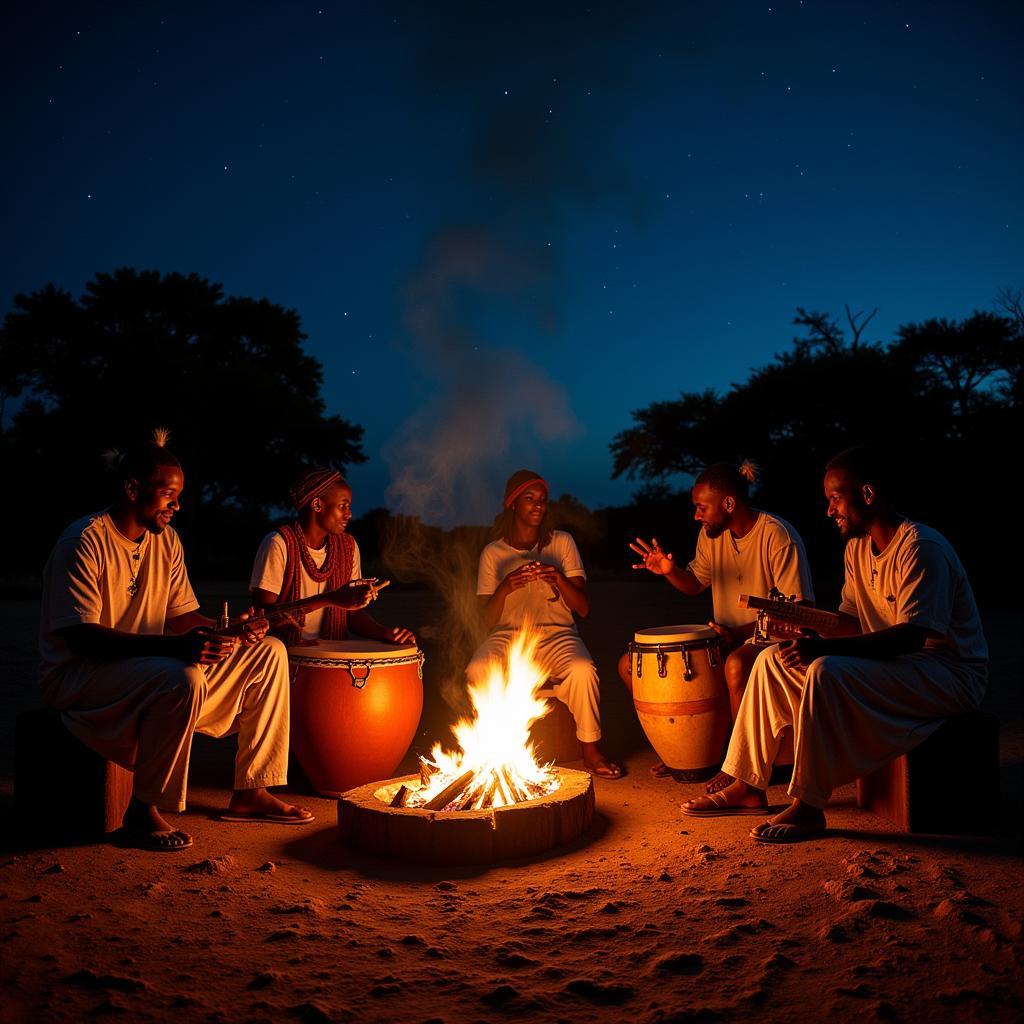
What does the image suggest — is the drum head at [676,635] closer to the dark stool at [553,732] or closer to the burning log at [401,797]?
the dark stool at [553,732]

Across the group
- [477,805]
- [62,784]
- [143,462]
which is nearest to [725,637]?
[477,805]

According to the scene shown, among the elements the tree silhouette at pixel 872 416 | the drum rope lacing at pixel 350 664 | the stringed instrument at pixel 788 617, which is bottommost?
the drum rope lacing at pixel 350 664

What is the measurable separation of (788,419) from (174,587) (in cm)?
2386

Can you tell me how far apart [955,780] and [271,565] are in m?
3.72

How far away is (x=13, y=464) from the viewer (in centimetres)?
2822

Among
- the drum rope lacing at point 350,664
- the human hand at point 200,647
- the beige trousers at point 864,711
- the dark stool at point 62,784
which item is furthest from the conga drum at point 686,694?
the dark stool at point 62,784

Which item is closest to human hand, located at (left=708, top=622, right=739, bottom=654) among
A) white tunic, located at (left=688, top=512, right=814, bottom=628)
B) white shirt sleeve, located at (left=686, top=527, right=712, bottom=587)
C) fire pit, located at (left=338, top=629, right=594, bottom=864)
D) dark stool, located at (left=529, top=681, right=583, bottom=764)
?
white tunic, located at (left=688, top=512, right=814, bottom=628)

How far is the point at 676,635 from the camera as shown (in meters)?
5.49

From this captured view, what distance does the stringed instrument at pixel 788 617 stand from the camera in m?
4.75

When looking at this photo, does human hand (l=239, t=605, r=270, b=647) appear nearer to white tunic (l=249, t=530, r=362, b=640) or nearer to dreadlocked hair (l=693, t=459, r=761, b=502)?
white tunic (l=249, t=530, r=362, b=640)

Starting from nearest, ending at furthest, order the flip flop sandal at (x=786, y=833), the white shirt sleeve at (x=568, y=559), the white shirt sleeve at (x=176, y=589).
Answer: the flip flop sandal at (x=786, y=833) < the white shirt sleeve at (x=176, y=589) < the white shirt sleeve at (x=568, y=559)

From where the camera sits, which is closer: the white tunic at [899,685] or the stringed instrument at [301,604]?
the white tunic at [899,685]

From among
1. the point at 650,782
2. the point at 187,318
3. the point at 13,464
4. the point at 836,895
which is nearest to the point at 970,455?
the point at 650,782

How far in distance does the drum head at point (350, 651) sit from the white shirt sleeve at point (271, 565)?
40 cm
